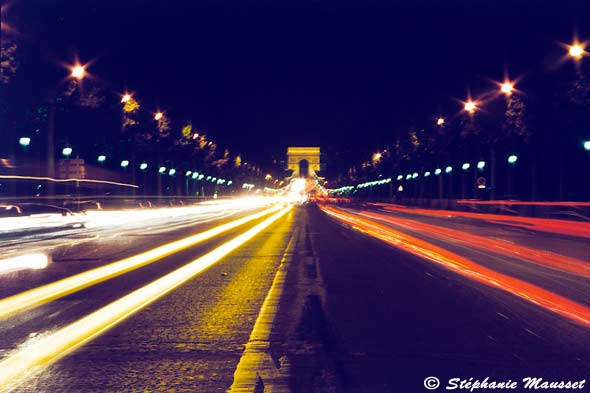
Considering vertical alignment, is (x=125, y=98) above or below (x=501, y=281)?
above

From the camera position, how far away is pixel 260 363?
575 centimetres

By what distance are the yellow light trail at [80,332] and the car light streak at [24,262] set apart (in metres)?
3.46

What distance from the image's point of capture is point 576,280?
11.0 meters

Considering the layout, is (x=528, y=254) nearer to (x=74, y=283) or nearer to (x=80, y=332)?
(x=74, y=283)

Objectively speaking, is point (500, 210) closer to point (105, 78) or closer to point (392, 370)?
point (105, 78)

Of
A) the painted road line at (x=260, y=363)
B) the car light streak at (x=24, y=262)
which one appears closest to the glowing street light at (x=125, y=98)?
the car light streak at (x=24, y=262)

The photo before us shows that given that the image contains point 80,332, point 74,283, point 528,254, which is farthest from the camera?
point 528,254

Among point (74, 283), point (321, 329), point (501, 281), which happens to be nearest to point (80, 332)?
point (321, 329)

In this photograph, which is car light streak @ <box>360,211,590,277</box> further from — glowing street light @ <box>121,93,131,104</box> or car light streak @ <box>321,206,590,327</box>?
glowing street light @ <box>121,93,131,104</box>

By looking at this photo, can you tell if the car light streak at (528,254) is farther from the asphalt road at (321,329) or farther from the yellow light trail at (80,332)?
the yellow light trail at (80,332)

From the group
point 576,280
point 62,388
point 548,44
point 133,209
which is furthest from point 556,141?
point 62,388

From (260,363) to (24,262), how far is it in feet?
34.3

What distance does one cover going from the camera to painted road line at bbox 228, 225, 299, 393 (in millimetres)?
5055

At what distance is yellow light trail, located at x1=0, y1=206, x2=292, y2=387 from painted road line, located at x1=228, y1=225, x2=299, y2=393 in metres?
1.66
